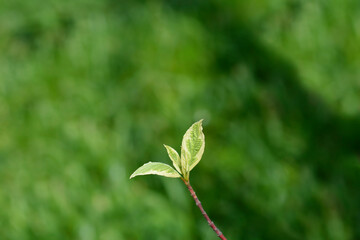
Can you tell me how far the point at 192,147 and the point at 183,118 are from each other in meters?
1.45

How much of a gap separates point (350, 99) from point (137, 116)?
870 millimetres

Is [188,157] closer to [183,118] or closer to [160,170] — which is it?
[160,170]

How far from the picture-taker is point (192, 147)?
47 centimetres

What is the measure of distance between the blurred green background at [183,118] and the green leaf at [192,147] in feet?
3.18

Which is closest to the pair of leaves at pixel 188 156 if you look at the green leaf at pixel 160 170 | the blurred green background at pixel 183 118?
the green leaf at pixel 160 170

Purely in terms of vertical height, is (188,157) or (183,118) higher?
(188,157)

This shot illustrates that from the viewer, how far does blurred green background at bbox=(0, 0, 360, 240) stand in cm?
159

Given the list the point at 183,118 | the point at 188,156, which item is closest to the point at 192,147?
the point at 188,156

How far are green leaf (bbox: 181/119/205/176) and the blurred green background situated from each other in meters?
0.97

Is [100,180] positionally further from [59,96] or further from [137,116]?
[59,96]

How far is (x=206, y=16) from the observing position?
7.98ft

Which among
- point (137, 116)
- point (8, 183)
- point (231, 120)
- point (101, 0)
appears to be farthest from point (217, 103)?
point (101, 0)

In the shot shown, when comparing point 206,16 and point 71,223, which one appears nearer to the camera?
point 71,223

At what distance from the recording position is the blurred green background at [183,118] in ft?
5.21
